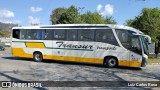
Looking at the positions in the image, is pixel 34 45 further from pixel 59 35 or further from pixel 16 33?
pixel 59 35

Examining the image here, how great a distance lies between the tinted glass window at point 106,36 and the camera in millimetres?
19359

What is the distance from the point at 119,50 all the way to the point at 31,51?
7595 mm

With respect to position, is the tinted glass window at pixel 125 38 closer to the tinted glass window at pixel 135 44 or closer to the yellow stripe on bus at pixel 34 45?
the tinted glass window at pixel 135 44

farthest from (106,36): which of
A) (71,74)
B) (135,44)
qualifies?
(71,74)

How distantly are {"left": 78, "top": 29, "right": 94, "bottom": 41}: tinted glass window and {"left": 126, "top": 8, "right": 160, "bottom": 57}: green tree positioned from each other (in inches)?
673

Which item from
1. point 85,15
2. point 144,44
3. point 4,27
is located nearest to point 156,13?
point 85,15

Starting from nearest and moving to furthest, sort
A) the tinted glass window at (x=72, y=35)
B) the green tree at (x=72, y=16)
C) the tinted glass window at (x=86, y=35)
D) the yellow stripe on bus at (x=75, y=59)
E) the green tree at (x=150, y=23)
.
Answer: the yellow stripe on bus at (x=75, y=59) < the tinted glass window at (x=86, y=35) < the tinted glass window at (x=72, y=35) < the green tree at (x=150, y=23) < the green tree at (x=72, y=16)

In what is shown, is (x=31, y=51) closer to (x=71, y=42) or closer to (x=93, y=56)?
(x=71, y=42)

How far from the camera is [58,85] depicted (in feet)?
37.1

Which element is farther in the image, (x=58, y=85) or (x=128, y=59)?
(x=128, y=59)

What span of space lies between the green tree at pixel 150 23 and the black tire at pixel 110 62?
17076 mm

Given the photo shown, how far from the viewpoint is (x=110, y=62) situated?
1966cm

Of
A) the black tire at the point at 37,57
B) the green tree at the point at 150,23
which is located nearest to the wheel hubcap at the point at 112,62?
the black tire at the point at 37,57

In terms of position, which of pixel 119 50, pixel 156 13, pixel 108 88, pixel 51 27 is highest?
pixel 156 13
